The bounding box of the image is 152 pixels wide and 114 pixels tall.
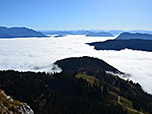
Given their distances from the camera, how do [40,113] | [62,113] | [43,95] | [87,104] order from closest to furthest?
[40,113]
[62,113]
[87,104]
[43,95]

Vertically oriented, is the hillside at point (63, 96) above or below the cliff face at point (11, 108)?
below

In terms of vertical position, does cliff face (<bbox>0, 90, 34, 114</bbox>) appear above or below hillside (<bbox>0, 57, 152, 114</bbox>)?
above

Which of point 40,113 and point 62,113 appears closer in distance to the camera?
point 40,113

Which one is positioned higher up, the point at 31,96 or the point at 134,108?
the point at 31,96

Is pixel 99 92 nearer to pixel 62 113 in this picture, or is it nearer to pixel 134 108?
pixel 134 108

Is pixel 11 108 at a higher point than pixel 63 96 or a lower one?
higher

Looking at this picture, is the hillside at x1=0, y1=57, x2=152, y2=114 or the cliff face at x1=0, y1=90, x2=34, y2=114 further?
the hillside at x1=0, y1=57, x2=152, y2=114

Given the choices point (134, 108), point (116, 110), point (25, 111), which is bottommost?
point (134, 108)

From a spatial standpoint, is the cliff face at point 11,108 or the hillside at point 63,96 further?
the hillside at point 63,96

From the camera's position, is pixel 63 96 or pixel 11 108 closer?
pixel 11 108

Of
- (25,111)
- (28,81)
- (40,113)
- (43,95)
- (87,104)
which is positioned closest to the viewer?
(25,111)

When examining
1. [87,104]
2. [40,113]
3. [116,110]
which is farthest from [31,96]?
[116,110]
